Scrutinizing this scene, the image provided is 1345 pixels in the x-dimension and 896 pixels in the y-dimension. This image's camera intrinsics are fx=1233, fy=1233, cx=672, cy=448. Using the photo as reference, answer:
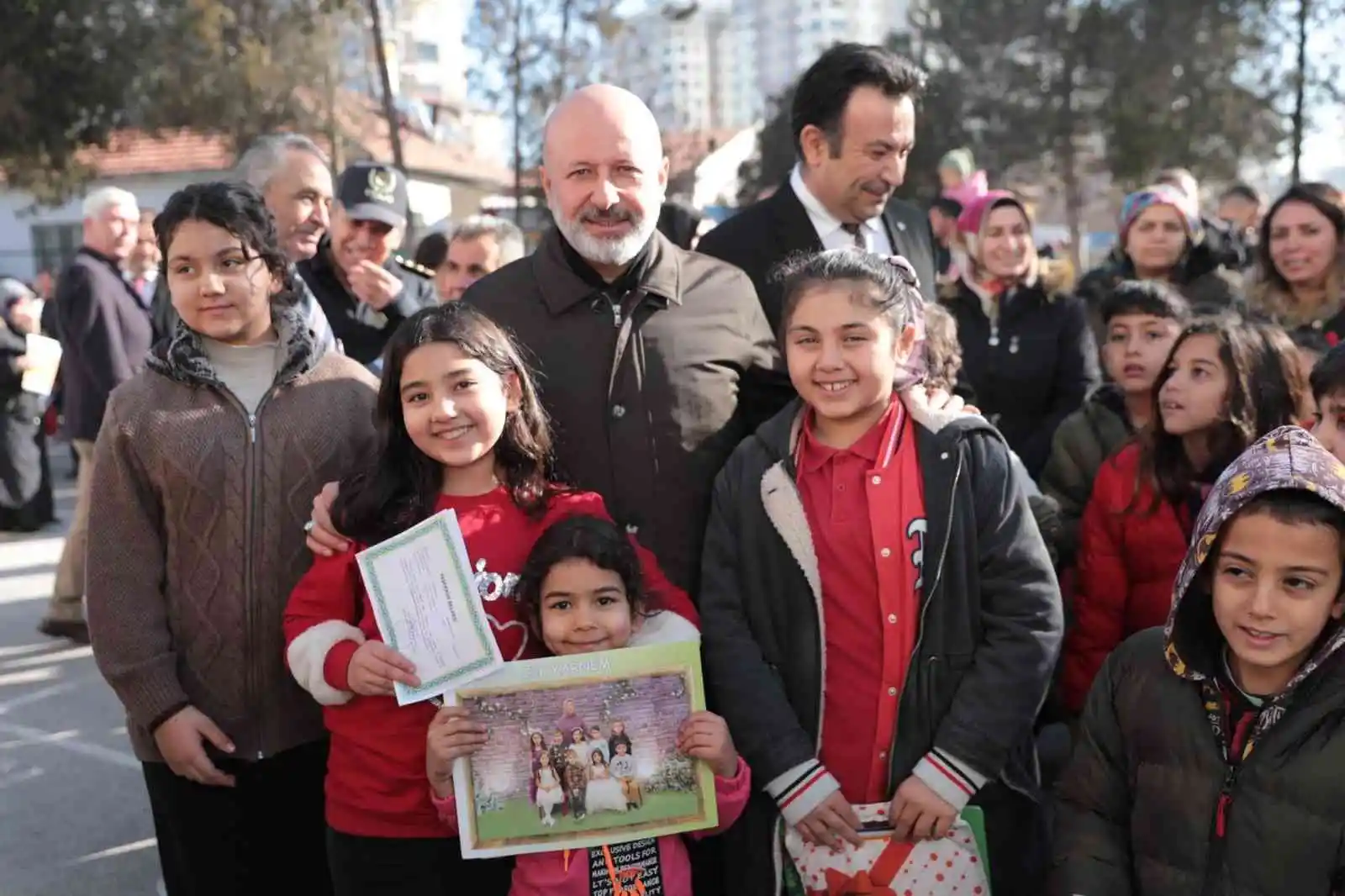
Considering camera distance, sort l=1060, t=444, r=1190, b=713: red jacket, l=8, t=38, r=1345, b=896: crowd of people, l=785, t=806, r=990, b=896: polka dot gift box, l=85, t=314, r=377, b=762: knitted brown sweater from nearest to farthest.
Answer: l=8, t=38, r=1345, b=896: crowd of people
l=785, t=806, r=990, b=896: polka dot gift box
l=85, t=314, r=377, b=762: knitted brown sweater
l=1060, t=444, r=1190, b=713: red jacket

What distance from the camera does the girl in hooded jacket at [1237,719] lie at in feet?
7.97

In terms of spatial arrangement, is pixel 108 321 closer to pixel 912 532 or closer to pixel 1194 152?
pixel 912 532

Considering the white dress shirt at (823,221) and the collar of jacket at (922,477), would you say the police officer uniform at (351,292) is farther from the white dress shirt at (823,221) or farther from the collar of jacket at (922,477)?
the collar of jacket at (922,477)

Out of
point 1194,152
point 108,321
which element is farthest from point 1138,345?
point 1194,152

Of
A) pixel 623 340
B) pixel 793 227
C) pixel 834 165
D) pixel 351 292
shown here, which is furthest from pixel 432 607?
pixel 351 292

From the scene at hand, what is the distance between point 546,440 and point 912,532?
0.91 meters

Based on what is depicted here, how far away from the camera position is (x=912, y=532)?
284 cm

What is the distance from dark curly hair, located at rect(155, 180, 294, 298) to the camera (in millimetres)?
3025

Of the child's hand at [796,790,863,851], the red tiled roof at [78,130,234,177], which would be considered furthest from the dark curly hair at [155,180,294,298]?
the red tiled roof at [78,130,234,177]

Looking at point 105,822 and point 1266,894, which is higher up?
point 1266,894

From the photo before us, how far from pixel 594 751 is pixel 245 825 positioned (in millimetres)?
1066

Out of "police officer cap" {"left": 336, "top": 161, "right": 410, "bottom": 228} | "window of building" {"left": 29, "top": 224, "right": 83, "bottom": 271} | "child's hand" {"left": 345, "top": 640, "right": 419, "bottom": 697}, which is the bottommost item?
"child's hand" {"left": 345, "top": 640, "right": 419, "bottom": 697}

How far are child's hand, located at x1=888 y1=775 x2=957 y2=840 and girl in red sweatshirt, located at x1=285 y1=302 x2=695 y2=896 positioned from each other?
2.00ft

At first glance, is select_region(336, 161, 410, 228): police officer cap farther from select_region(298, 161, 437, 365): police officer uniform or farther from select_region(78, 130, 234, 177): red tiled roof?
select_region(78, 130, 234, 177): red tiled roof
